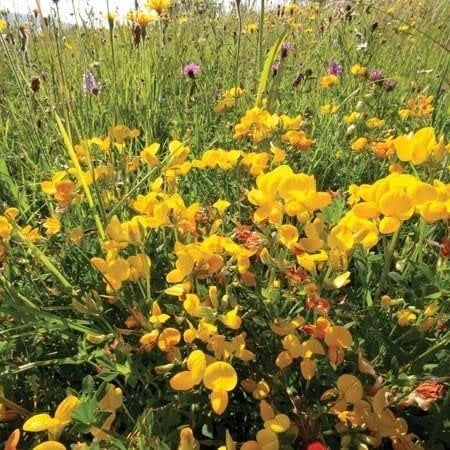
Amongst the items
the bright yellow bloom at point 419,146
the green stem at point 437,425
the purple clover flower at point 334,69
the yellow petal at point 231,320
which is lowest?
the green stem at point 437,425

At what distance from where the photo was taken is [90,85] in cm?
226

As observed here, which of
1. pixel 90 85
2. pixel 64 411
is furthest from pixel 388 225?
Answer: pixel 90 85

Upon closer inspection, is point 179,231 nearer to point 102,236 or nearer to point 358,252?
point 102,236

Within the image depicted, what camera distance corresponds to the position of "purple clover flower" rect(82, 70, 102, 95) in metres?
2.15

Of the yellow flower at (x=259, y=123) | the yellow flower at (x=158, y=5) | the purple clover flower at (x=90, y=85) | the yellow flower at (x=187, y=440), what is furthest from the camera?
the purple clover flower at (x=90, y=85)

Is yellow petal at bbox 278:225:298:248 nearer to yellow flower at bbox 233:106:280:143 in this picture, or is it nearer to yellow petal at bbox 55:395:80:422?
yellow petal at bbox 55:395:80:422

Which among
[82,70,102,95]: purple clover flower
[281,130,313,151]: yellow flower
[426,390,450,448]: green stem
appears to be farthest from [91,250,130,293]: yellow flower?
[82,70,102,95]: purple clover flower

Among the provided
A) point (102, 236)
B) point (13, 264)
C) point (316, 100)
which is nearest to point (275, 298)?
point (102, 236)

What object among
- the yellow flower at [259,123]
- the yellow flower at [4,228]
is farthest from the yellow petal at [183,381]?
the yellow flower at [259,123]

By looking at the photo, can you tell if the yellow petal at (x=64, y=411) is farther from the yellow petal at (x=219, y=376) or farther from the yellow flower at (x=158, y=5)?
the yellow flower at (x=158, y=5)

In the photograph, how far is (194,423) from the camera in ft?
2.67

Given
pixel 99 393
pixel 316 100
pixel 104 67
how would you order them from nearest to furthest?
pixel 99 393 → pixel 316 100 → pixel 104 67

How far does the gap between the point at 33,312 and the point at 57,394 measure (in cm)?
16

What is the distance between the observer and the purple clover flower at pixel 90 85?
215 centimetres
